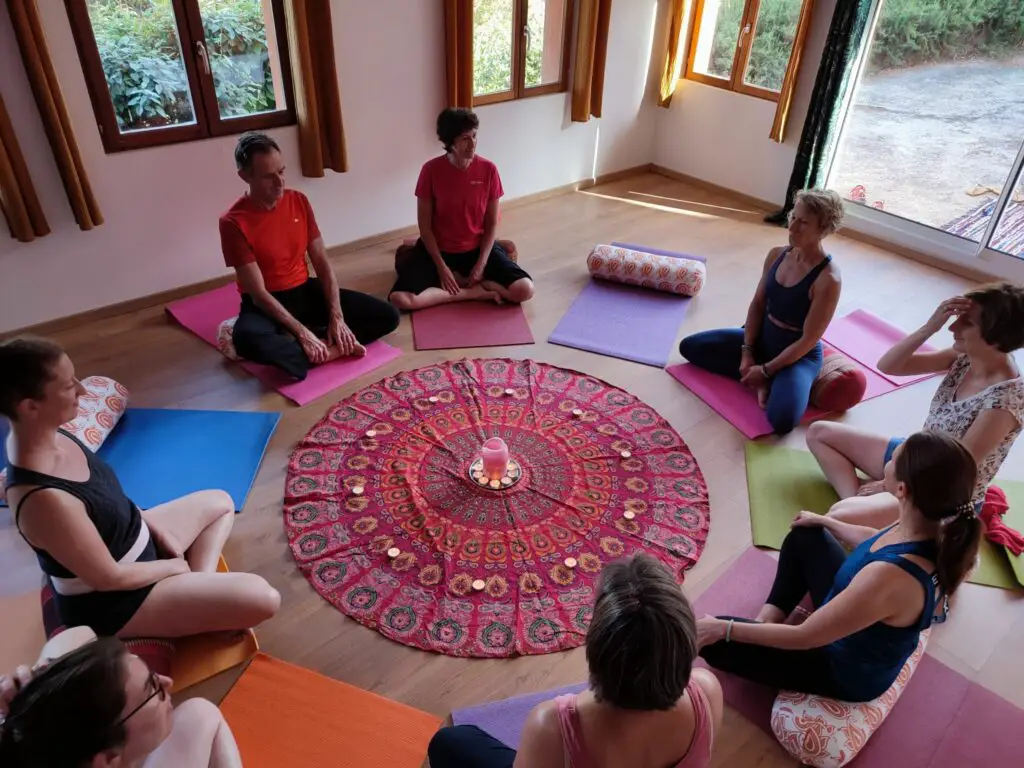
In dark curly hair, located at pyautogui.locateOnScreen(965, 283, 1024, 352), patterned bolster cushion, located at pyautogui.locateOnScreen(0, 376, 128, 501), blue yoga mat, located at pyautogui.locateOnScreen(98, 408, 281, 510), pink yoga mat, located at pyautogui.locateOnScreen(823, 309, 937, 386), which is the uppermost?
dark curly hair, located at pyautogui.locateOnScreen(965, 283, 1024, 352)

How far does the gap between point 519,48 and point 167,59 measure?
220 centimetres

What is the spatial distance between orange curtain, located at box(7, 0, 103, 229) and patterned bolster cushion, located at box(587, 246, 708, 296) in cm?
259

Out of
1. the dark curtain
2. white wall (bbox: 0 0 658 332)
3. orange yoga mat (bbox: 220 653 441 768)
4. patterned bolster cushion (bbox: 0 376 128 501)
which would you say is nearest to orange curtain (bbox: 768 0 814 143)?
the dark curtain

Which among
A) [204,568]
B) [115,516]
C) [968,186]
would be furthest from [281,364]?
[968,186]

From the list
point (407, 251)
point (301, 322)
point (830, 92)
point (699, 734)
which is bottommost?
point (301, 322)

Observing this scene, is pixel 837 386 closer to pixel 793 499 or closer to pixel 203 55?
pixel 793 499

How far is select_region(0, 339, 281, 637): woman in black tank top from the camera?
67.4 inches

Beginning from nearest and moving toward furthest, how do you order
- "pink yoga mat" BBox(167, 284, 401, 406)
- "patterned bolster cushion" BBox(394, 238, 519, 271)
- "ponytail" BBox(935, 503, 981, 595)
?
"ponytail" BBox(935, 503, 981, 595) → "pink yoga mat" BBox(167, 284, 401, 406) → "patterned bolster cushion" BBox(394, 238, 519, 271)

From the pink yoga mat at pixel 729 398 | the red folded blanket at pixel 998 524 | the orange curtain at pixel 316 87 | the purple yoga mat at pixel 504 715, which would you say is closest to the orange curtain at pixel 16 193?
the orange curtain at pixel 316 87

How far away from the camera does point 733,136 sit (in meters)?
5.46

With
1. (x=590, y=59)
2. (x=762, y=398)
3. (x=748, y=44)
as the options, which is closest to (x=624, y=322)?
(x=762, y=398)

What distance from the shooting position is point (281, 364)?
3.27m

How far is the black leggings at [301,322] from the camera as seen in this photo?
3.28 metres

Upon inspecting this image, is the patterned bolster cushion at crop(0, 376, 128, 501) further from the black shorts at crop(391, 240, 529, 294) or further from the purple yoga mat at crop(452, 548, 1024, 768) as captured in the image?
the purple yoga mat at crop(452, 548, 1024, 768)
